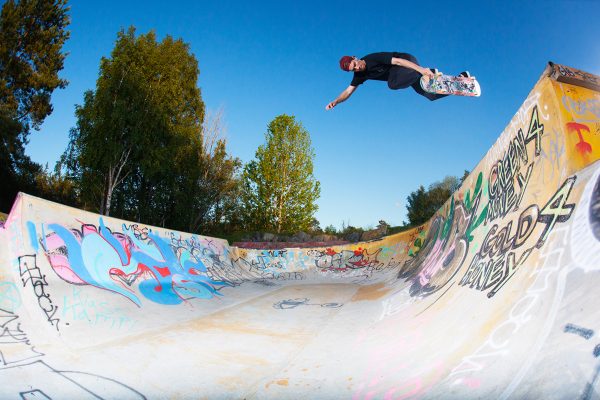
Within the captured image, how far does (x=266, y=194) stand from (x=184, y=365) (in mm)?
22113

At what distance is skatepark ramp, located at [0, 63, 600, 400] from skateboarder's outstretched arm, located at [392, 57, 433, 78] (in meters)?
1.54

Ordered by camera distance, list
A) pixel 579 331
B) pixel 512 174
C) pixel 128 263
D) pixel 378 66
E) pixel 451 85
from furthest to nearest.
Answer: pixel 128 263 < pixel 378 66 < pixel 451 85 < pixel 512 174 < pixel 579 331

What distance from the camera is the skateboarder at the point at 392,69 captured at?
505 cm

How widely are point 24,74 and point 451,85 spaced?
24.1 metres

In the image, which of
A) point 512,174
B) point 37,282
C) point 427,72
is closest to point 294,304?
point 37,282

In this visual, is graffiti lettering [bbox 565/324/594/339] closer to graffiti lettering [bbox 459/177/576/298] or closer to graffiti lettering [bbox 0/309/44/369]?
graffiti lettering [bbox 459/177/576/298]

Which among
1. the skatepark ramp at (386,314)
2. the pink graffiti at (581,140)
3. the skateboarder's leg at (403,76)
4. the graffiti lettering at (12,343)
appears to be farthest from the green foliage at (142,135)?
the pink graffiti at (581,140)

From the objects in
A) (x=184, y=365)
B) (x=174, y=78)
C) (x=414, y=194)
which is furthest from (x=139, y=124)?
(x=414, y=194)

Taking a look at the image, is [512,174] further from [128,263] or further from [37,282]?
[128,263]

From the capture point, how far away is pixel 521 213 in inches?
126

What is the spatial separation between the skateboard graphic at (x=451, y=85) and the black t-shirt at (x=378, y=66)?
604 millimetres

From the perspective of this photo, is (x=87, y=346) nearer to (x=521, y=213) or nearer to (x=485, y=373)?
(x=485, y=373)

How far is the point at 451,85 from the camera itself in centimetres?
514

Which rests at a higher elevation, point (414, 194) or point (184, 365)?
point (414, 194)
